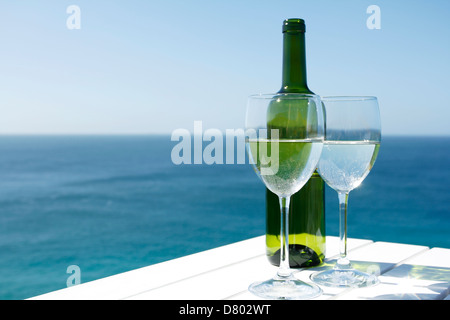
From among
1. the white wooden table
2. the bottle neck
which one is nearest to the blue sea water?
the white wooden table

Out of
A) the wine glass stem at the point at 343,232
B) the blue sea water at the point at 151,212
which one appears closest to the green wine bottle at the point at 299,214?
the wine glass stem at the point at 343,232

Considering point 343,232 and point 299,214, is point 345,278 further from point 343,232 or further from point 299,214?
point 299,214

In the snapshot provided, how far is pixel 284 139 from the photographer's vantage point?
3.09ft

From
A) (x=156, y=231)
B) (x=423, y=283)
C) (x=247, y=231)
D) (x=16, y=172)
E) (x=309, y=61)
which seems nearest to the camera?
(x=423, y=283)

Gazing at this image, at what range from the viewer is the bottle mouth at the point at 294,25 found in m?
1.24

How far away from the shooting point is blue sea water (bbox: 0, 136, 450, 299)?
18375 millimetres

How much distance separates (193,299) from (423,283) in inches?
20.4

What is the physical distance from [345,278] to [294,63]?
551 mm

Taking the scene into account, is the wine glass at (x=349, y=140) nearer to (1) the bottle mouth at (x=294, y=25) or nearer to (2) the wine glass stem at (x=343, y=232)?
(2) the wine glass stem at (x=343, y=232)

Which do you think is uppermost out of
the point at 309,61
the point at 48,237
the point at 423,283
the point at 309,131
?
the point at 309,61

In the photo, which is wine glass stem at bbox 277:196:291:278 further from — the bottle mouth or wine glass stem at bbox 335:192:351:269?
the bottle mouth

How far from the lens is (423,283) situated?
1067 mm

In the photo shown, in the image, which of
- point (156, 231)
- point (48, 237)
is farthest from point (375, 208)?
point (48, 237)
